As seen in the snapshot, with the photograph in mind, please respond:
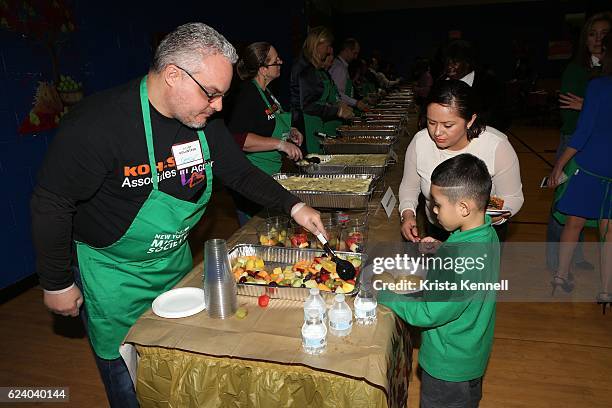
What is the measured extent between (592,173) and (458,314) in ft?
6.34

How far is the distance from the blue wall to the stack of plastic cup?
2779 millimetres

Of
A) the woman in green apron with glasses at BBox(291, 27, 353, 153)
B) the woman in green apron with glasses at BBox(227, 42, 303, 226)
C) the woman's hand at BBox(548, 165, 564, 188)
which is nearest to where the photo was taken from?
the woman in green apron with glasses at BBox(227, 42, 303, 226)

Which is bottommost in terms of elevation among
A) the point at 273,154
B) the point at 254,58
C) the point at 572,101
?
the point at 273,154

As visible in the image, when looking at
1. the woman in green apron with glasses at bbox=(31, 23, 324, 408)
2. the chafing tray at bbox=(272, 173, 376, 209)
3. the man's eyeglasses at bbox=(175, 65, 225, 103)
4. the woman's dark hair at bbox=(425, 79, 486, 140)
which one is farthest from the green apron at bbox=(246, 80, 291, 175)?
the man's eyeglasses at bbox=(175, 65, 225, 103)

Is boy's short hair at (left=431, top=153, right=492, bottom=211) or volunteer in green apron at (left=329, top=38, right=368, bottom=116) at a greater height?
volunteer in green apron at (left=329, top=38, right=368, bottom=116)

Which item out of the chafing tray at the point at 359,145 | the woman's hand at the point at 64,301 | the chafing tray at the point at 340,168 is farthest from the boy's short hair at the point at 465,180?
the chafing tray at the point at 359,145

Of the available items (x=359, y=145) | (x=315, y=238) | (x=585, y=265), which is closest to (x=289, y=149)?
(x=359, y=145)

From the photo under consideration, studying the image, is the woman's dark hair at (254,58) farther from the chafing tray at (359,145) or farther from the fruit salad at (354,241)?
the fruit salad at (354,241)

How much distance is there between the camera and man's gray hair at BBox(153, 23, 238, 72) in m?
1.40

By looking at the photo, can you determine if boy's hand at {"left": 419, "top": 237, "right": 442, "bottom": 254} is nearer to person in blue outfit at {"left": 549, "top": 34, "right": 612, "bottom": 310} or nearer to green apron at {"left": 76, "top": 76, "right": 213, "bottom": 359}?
green apron at {"left": 76, "top": 76, "right": 213, "bottom": 359}

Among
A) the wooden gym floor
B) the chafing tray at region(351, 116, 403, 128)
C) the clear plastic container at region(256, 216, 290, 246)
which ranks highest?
the chafing tray at region(351, 116, 403, 128)

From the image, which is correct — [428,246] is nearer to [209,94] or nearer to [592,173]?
[209,94]

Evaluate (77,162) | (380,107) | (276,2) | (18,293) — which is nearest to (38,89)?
(18,293)

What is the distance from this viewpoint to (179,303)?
1554 millimetres
